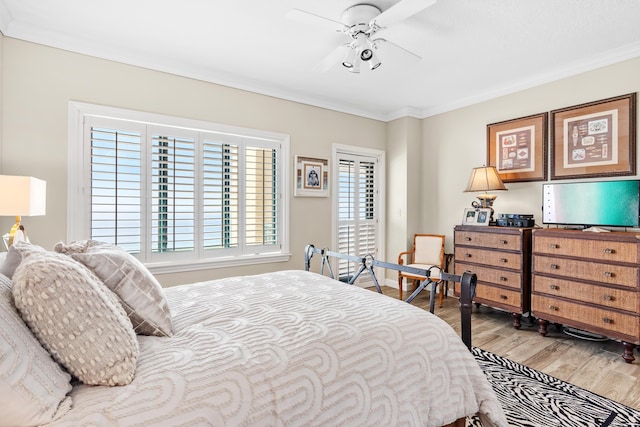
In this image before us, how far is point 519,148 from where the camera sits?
3.64 metres

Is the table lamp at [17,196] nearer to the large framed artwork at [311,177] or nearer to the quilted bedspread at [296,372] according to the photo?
the quilted bedspread at [296,372]

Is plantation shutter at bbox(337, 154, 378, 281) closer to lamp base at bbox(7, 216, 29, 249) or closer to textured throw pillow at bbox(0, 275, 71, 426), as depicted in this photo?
lamp base at bbox(7, 216, 29, 249)

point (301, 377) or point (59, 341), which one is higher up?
point (59, 341)

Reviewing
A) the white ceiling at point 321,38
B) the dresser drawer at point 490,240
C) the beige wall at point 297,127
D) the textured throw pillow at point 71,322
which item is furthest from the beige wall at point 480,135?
the textured throw pillow at point 71,322

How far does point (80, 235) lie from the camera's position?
2.80m

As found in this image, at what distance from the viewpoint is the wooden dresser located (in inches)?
126

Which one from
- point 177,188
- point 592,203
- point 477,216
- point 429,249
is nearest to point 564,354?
point 592,203

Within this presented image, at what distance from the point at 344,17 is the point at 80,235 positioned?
109 inches

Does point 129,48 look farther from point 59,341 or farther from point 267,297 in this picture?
point 59,341

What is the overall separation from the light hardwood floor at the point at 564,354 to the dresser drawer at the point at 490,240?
2.63ft

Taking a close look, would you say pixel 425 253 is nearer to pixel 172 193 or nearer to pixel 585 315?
pixel 585 315

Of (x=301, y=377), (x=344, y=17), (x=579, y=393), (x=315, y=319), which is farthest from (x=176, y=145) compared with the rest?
(x=579, y=393)

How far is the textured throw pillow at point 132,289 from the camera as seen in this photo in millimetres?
1240

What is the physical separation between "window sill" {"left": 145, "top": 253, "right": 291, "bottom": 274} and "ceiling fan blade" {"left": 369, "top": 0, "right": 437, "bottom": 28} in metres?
2.56
